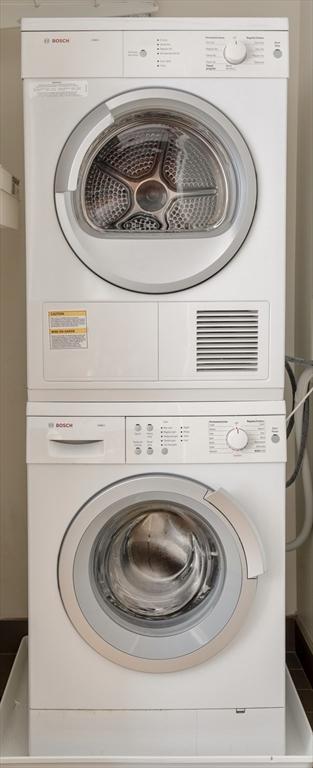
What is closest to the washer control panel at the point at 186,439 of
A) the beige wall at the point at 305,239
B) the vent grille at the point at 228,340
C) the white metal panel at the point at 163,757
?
the vent grille at the point at 228,340

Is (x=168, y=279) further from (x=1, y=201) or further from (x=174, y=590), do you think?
(x=174, y=590)

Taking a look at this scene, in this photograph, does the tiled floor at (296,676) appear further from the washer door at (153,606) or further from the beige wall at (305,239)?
the washer door at (153,606)

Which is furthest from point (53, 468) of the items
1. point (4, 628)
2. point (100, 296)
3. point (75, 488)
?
point (4, 628)

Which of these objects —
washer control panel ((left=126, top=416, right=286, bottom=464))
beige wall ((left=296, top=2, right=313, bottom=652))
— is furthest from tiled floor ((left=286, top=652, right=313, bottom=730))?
washer control panel ((left=126, top=416, right=286, bottom=464))

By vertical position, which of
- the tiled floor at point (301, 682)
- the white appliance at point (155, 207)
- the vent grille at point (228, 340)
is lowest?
the tiled floor at point (301, 682)

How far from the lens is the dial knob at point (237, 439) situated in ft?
6.33

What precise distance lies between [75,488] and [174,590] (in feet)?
1.20

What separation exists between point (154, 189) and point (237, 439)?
1.97 ft

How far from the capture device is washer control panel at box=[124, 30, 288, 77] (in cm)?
191

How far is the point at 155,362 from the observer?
6.43 feet

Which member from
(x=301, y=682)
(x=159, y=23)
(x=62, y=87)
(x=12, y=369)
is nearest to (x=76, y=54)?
(x=62, y=87)

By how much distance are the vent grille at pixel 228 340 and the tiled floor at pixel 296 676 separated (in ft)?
3.21

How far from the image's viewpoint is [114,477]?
1959mm

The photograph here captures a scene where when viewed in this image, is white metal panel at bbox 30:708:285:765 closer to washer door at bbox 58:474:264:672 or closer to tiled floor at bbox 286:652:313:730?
washer door at bbox 58:474:264:672
